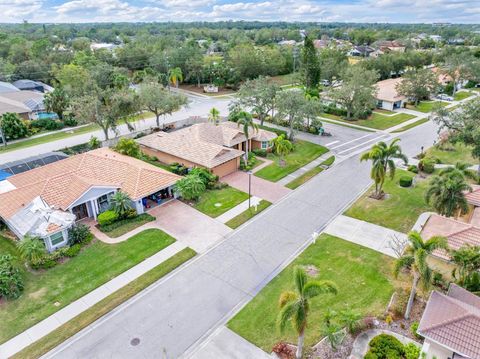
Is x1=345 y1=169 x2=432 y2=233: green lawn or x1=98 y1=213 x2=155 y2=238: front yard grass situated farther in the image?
x1=345 y1=169 x2=432 y2=233: green lawn

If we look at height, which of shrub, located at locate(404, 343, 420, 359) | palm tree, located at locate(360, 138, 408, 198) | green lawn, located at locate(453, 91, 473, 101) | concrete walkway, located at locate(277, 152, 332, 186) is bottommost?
green lawn, located at locate(453, 91, 473, 101)

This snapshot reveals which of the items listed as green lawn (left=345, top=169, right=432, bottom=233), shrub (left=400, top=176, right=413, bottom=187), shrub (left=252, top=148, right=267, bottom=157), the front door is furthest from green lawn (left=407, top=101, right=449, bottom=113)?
the front door

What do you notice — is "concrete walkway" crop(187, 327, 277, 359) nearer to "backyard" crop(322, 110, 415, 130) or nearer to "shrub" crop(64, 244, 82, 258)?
"shrub" crop(64, 244, 82, 258)

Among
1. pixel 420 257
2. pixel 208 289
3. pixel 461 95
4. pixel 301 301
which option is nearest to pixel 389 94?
pixel 461 95

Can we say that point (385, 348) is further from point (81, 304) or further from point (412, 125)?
point (412, 125)

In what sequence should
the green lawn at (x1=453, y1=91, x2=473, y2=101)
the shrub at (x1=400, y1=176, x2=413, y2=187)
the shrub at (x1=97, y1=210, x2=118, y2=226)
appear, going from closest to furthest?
the shrub at (x1=97, y1=210, x2=118, y2=226), the shrub at (x1=400, y1=176, x2=413, y2=187), the green lawn at (x1=453, y1=91, x2=473, y2=101)

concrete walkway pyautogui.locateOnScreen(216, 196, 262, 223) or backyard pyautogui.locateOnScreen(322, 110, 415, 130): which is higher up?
concrete walkway pyautogui.locateOnScreen(216, 196, 262, 223)
